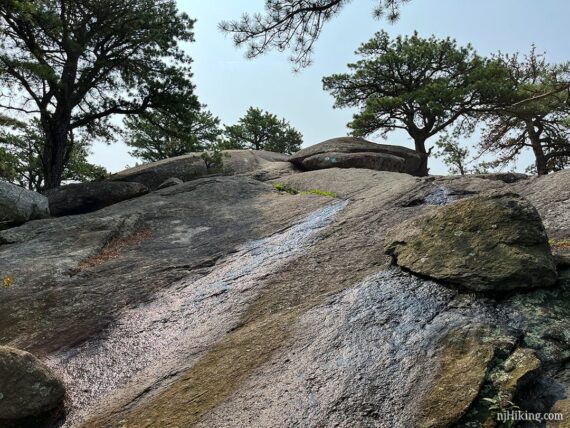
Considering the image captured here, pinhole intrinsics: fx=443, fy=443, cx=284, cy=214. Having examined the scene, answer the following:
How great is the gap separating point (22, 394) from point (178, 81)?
16.6m

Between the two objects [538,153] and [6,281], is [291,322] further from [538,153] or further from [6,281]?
[538,153]

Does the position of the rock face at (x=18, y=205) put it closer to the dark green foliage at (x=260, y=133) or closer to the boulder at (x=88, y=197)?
the boulder at (x=88, y=197)

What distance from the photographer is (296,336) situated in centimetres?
563

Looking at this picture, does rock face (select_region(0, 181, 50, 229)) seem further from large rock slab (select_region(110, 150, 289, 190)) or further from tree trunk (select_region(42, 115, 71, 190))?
tree trunk (select_region(42, 115, 71, 190))

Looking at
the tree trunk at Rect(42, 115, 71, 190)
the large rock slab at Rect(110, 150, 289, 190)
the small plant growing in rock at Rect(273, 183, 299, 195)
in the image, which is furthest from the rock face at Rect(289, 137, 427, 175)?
the tree trunk at Rect(42, 115, 71, 190)

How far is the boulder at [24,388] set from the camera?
17.1 feet

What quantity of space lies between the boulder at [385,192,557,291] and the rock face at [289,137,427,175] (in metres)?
12.7

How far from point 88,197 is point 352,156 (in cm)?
1096

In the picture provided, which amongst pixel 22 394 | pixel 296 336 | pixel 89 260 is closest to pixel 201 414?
pixel 296 336

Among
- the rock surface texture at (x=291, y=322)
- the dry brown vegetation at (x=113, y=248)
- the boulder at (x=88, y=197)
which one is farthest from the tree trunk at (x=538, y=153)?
the dry brown vegetation at (x=113, y=248)

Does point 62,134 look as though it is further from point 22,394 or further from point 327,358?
point 327,358

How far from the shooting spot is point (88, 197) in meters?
16.1

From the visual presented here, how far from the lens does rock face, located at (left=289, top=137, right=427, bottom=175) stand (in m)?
19.6

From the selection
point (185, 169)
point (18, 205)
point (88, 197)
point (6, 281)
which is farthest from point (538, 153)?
point (6, 281)
